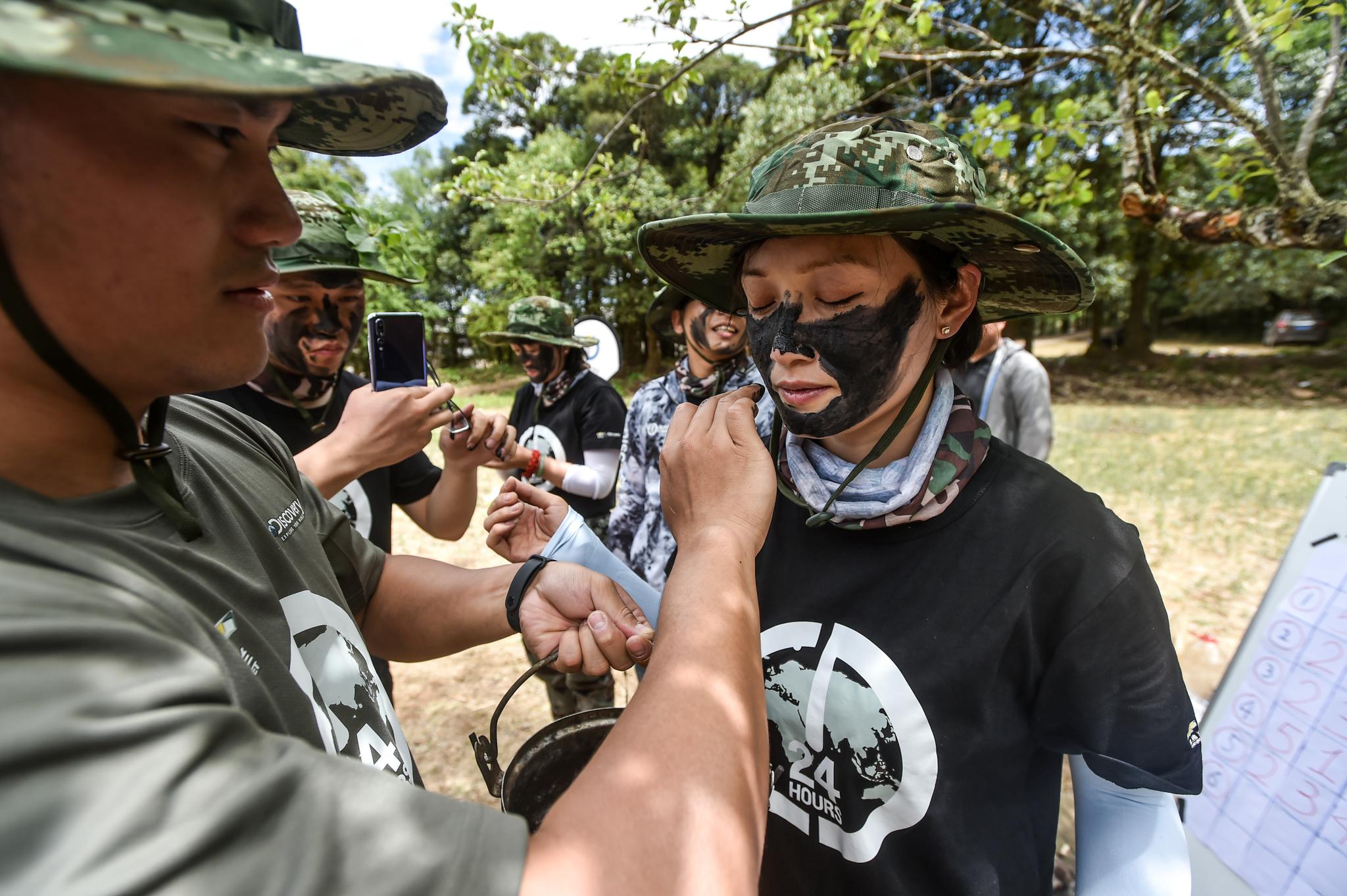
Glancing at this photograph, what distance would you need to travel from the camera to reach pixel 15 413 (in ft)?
2.47

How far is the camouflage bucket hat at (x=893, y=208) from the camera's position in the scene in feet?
4.14

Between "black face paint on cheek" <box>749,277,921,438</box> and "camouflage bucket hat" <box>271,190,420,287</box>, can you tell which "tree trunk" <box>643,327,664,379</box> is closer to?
"camouflage bucket hat" <box>271,190,420,287</box>

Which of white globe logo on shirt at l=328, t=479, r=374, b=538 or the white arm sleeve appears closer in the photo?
white globe logo on shirt at l=328, t=479, r=374, b=538

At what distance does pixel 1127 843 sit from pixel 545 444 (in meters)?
3.39

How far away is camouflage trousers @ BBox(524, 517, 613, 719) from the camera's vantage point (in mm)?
3719

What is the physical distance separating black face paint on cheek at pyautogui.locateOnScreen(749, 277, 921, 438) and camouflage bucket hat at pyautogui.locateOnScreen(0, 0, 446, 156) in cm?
91

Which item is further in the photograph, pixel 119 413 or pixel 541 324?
pixel 541 324

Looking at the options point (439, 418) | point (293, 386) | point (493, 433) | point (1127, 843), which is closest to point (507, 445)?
point (493, 433)

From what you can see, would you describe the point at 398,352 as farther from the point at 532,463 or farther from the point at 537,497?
the point at 532,463

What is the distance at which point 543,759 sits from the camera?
4.73 feet

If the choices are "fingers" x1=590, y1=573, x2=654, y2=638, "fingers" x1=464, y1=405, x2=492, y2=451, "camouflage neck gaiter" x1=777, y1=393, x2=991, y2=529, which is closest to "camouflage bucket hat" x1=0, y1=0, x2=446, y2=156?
"fingers" x1=590, y1=573, x2=654, y2=638

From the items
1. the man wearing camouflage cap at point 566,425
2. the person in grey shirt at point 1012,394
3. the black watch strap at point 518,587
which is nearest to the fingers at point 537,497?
the black watch strap at point 518,587

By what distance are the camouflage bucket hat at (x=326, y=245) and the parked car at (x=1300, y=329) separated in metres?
34.6

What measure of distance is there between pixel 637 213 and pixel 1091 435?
1246 cm
